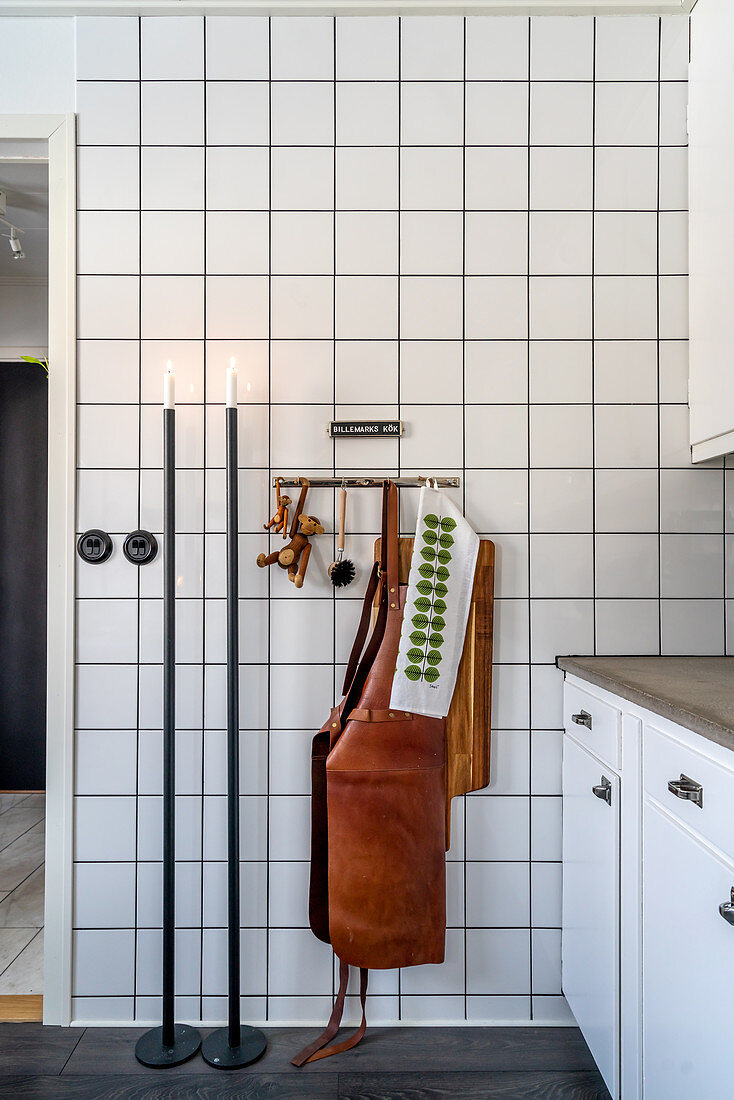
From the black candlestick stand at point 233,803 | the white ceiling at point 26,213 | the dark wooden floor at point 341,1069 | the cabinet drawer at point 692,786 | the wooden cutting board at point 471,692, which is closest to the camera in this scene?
the cabinet drawer at point 692,786

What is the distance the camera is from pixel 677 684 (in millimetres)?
1331

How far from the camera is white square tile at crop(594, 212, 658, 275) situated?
178 cm

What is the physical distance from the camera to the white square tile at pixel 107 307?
1.78 metres

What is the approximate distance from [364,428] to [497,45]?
984 millimetres

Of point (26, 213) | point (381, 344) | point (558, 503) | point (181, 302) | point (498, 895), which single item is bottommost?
point (498, 895)

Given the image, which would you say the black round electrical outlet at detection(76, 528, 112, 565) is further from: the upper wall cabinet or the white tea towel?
the upper wall cabinet

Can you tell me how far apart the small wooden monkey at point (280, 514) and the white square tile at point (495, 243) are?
2.32 feet

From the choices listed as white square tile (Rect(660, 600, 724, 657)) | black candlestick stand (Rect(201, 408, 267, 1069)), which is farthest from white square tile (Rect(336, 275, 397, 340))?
white square tile (Rect(660, 600, 724, 657))

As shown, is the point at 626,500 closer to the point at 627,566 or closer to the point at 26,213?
the point at 627,566

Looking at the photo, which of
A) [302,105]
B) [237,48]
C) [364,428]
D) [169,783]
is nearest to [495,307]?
[364,428]

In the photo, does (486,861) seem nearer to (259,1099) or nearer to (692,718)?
(259,1099)

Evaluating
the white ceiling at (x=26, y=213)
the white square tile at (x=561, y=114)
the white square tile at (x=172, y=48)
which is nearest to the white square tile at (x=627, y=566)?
the white square tile at (x=561, y=114)

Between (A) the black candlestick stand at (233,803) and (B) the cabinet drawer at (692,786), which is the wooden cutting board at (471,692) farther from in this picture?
(B) the cabinet drawer at (692,786)

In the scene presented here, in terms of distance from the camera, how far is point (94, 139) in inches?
70.0
